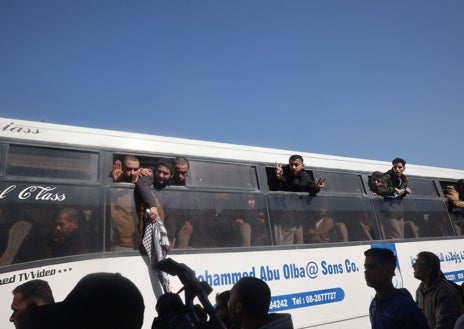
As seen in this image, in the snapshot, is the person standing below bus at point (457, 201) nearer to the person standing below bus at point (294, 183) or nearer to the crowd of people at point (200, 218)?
the crowd of people at point (200, 218)

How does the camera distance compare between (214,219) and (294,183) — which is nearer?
→ (214,219)

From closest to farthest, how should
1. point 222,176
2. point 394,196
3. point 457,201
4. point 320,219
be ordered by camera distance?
point 222,176
point 320,219
point 394,196
point 457,201

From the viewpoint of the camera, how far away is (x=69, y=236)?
3.69 metres

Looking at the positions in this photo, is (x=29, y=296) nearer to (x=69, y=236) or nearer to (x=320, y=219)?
(x=69, y=236)

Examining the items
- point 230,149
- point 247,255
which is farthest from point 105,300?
point 230,149

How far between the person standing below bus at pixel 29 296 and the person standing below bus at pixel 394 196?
526cm

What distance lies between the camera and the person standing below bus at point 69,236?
360 cm

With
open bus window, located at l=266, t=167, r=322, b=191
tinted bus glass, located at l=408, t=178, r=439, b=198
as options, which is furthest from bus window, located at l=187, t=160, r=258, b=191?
tinted bus glass, located at l=408, t=178, r=439, b=198

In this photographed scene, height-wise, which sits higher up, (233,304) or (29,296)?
(29,296)

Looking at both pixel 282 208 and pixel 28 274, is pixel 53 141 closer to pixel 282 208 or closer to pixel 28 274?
pixel 28 274

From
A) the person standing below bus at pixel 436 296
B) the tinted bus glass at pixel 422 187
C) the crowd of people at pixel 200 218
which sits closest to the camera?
the person standing below bus at pixel 436 296

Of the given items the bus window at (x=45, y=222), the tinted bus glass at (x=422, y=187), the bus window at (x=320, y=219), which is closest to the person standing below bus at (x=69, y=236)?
the bus window at (x=45, y=222)

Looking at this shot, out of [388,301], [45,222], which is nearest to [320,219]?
[388,301]

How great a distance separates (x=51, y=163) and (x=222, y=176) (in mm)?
2121
